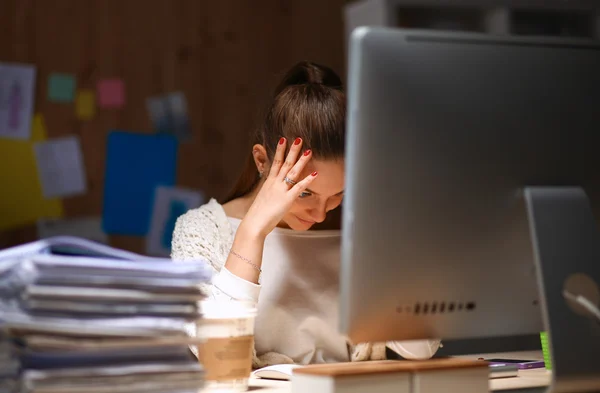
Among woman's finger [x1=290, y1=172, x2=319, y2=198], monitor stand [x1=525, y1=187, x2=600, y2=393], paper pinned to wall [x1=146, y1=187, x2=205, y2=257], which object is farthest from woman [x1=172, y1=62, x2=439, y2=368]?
paper pinned to wall [x1=146, y1=187, x2=205, y2=257]

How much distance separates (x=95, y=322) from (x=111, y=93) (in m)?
2.14

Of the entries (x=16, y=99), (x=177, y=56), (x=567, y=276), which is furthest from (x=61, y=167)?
(x=567, y=276)

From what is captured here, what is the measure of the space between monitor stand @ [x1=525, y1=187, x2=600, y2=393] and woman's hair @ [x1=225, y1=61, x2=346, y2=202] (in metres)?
0.60

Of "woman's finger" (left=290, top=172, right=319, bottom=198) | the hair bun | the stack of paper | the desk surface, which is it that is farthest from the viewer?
the hair bun

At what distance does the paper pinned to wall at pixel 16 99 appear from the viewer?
276cm

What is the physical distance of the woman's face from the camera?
1489 mm

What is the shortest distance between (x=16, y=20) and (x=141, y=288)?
2182 millimetres

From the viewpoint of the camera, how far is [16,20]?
2.76 meters

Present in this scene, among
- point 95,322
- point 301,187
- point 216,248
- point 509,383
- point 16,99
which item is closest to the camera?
point 95,322

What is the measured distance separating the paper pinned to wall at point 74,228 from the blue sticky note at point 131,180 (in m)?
0.03

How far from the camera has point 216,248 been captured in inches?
63.1

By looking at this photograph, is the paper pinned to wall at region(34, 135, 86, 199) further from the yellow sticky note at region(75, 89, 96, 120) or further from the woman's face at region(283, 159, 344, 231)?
the woman's face at region(283, 159, 344, 231)

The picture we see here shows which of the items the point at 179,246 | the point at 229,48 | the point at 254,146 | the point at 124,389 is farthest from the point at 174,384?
the point at 229,48

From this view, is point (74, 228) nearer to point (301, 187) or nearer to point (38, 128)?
point (38, 128)
